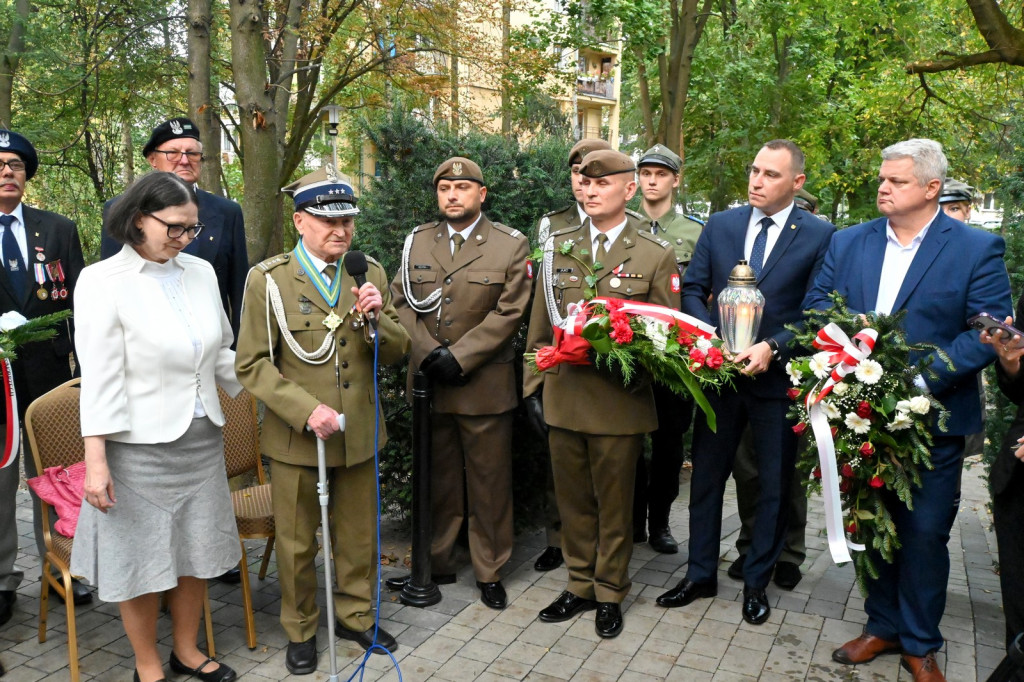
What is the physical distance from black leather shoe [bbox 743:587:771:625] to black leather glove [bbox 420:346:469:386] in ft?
6.22

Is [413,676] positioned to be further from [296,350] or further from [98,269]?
[98,269]

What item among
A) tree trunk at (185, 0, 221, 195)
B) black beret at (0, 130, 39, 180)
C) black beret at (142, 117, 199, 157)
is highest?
tree trunk at (185, 0, 221, 195)

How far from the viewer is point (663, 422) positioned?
5.96 meters

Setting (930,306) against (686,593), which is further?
(686,593)

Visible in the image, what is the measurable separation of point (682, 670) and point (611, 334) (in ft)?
5.25

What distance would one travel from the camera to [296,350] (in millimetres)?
4250

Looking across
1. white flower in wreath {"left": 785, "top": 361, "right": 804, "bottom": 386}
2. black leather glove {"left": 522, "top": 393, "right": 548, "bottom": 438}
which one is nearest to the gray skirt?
black leather glove {"left": 522, "top": 393, "right": 548, "bottom": 438}

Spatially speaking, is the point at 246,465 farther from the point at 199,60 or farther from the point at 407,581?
the point at 199,60

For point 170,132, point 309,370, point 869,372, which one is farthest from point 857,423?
point 170,132

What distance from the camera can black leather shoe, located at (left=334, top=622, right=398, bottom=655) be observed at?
449 centimetres

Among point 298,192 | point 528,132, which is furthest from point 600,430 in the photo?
point 528,132

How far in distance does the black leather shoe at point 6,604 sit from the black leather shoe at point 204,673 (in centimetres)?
114

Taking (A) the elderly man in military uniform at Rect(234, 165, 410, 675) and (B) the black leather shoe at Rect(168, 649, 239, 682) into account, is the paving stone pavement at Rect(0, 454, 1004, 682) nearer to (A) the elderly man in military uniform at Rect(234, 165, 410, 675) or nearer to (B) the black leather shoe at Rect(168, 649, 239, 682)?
(B) the black leather shoe at Rect(168, 649, 239, 682)

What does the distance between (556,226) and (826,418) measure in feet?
7.69
